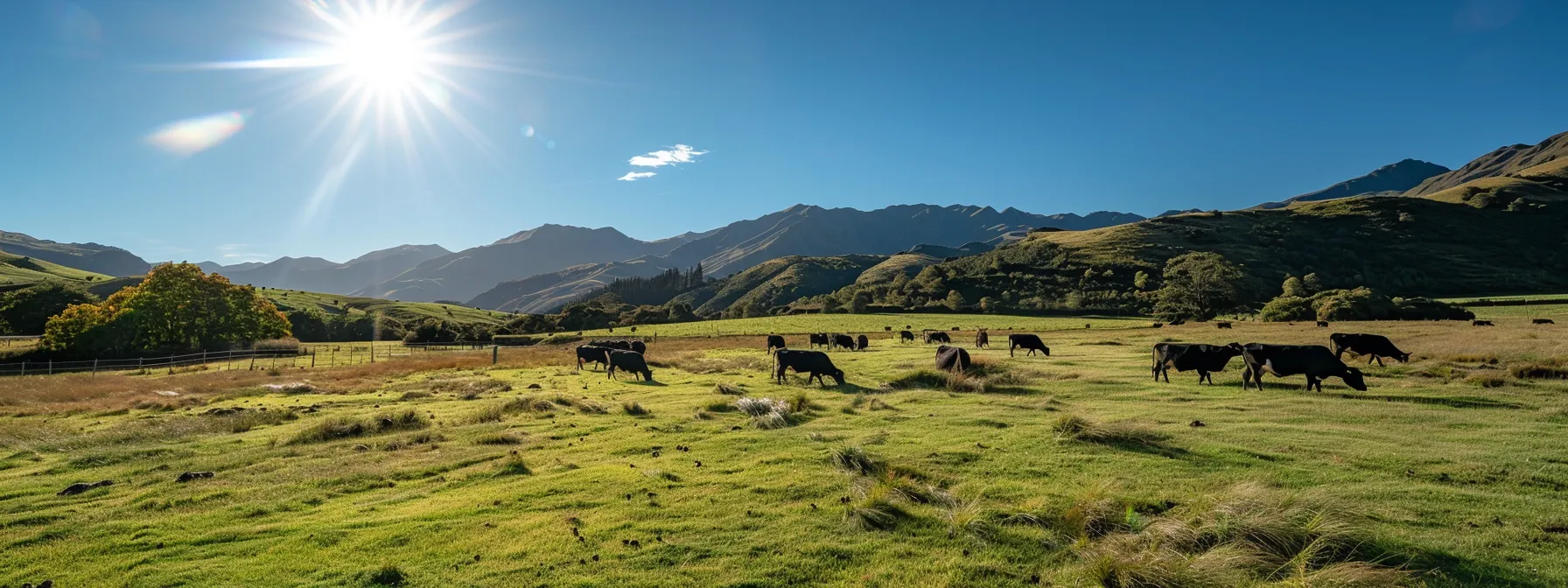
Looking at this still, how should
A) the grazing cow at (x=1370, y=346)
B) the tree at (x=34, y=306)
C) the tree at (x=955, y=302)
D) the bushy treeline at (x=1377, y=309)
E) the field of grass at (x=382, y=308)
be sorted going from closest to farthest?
the grazing cow at (x=1370, y=346)
the bushy treeline at (x=1377, y=309)
the tree at (x=34, y=306)
the tree at (x=955, y=302)
the field of grass at (x=382, y=308)

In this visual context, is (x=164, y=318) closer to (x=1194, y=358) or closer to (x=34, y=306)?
(x=34, y=306)

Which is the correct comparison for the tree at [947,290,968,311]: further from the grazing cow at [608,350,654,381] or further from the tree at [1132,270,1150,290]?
the grazing cow at [608,350,654,381]

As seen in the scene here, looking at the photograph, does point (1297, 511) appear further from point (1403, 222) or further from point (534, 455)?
point (1403, 222)

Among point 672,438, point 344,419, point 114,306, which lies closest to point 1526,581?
point 672,438

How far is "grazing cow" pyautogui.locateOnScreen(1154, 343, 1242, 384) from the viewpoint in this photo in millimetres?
22281

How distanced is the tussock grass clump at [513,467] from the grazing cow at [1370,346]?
98.2 ft

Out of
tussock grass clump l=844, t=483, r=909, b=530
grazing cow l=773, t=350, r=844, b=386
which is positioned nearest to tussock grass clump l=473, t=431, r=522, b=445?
tussock grass clump l=844, t=483, r=909, b=530

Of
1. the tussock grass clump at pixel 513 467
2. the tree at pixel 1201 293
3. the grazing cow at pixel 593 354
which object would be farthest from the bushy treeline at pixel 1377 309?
the tussock grass clump at pixel 513 467

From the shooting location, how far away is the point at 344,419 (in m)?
17.0

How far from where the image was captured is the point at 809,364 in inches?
990

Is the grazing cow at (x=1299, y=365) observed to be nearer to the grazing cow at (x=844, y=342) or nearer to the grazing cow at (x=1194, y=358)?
the grazing cow at (x=1194, y=358)

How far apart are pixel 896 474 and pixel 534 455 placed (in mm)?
7986

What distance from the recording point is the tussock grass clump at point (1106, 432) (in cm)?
1220

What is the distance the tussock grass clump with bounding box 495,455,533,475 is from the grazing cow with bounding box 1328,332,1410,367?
98.2 ft
